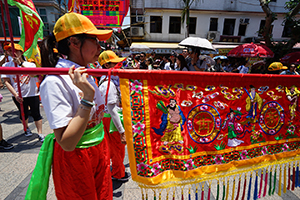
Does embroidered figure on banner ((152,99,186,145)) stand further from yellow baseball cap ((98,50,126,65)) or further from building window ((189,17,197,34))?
building window ((189,17,197,34))

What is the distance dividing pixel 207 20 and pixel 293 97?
54.7 feet

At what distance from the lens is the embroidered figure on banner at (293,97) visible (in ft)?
5.48

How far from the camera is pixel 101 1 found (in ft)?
19.1

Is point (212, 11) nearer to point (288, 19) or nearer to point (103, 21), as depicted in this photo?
point (288, 19)

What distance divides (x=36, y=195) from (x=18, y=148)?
2.82 meters

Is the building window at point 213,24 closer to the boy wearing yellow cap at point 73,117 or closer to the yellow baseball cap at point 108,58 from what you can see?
the yellow baseball cap at point 108,58

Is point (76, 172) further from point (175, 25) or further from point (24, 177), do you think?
point (175, 25)

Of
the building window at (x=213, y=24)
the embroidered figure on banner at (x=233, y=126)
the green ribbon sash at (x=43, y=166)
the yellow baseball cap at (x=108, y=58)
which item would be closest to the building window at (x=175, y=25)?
the building window at (x=213, y=24)

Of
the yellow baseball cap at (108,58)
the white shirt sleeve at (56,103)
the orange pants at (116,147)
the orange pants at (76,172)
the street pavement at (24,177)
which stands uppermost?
the yellow baseball cap at (108,58)

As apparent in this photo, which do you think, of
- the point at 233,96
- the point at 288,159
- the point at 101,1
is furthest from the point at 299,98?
the point at 101,1

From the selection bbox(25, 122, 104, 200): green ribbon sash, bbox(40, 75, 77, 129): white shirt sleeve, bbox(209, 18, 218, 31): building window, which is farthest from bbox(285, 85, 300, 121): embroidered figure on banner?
bbox(209, 18, 218, 31): building window

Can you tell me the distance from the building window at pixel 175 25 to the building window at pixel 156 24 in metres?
1.11

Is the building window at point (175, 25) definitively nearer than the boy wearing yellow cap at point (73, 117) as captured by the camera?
No

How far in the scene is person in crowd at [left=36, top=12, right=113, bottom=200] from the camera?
37.2 inches
